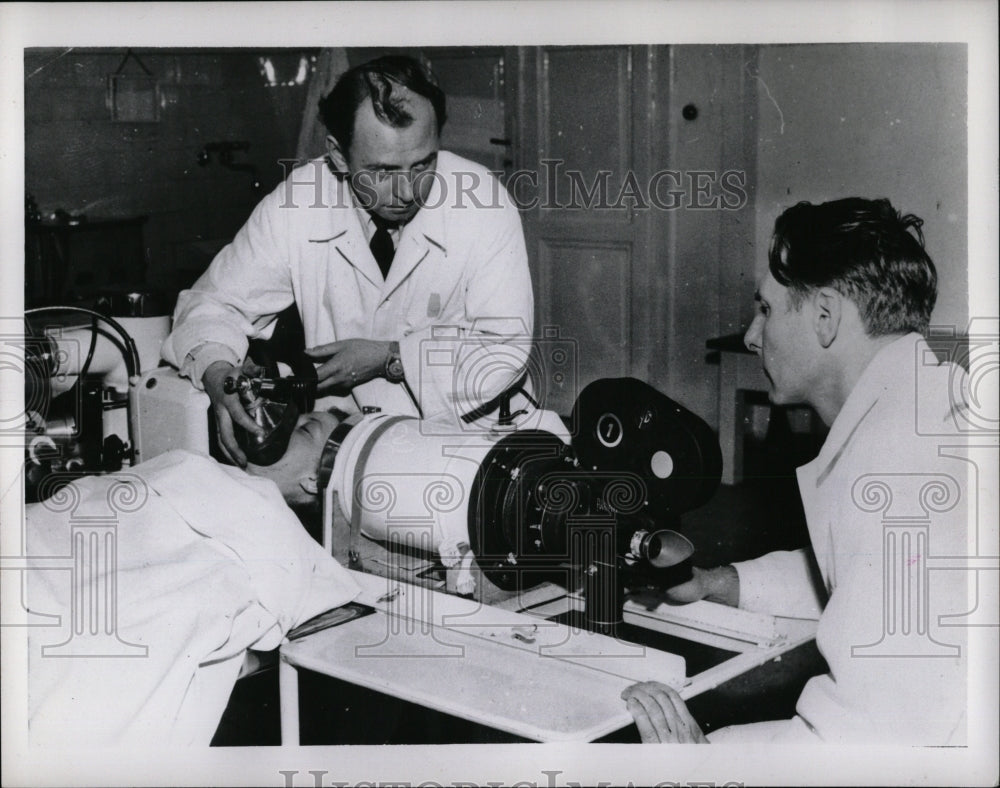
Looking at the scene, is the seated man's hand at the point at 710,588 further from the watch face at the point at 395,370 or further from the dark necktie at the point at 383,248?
the dark necktie at the point at 383,248

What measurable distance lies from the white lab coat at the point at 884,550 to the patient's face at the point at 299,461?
29.1 inches

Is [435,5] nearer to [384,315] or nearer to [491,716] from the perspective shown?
[384,315]

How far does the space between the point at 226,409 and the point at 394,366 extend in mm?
309

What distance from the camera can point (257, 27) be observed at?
1641 mm

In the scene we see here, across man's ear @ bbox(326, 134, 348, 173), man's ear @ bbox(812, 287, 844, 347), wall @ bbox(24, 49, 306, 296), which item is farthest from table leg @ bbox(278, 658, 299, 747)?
man's ear @ bbox(812, 287, 844, 347)

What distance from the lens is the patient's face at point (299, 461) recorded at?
1.72m

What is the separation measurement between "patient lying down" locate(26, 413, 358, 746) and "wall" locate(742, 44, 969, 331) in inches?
36.8

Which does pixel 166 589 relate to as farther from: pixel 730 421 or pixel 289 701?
pixel 730 421

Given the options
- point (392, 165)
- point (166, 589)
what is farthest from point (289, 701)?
point (392, 165)

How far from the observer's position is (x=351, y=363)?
1.78 metres

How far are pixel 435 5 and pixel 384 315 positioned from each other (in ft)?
1.73

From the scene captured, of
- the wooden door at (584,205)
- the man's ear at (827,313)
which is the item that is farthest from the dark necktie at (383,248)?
the man's ear at (827,313)

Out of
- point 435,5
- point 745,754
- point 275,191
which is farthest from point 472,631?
point 435,5

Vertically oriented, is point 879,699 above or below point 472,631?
below
